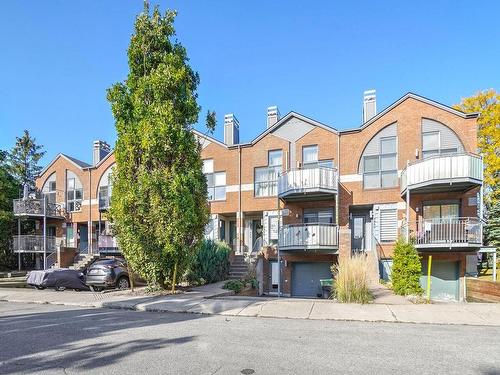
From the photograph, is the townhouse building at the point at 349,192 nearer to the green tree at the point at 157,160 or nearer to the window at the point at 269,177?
the window at the point at 269,177

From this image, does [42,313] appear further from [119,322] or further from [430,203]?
[430,203]

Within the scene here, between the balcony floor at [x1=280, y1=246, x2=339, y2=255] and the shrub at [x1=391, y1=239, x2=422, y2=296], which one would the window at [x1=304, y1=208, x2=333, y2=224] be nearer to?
the balcony floor at [x1=280, y1=246, x2=339, y2=255]

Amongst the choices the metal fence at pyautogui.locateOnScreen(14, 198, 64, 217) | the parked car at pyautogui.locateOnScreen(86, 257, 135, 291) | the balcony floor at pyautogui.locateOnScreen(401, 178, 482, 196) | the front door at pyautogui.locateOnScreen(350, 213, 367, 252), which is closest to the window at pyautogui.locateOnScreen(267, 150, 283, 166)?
the front door at pyautogui.locateOnScreen(350, 213, 367, 252)

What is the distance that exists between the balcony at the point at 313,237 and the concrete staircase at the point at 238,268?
2.93m

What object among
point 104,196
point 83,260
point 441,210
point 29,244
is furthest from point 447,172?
point 29,244

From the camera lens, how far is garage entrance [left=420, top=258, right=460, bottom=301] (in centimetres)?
1745

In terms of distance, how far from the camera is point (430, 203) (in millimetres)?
18438

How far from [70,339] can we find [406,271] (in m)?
11.0

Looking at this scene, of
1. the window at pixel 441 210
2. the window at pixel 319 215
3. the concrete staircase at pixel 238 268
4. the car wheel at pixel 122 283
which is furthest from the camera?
the window at pixel 319 215

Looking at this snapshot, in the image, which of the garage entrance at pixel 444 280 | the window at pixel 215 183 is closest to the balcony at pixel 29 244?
the window at pixel 215 183

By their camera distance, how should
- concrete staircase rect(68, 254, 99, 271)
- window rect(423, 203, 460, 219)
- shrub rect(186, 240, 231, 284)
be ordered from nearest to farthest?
Answer: shrub rect(186, 240, 231, 284), window rect(423, 203, 460, 219), concrete staircase rect(68, 254, 99, 271)

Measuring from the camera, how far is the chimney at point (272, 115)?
78.7 ft

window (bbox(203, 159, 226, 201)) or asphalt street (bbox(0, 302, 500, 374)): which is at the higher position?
window (bbox(203, 159, 226, 201))

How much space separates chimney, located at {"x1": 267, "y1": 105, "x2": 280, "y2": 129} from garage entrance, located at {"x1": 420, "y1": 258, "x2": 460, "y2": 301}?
12.1m
